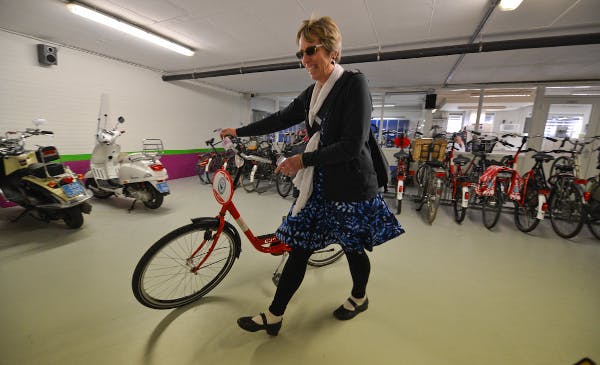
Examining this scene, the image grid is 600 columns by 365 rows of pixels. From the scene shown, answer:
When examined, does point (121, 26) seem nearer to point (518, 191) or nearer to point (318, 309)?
point (318, 309)

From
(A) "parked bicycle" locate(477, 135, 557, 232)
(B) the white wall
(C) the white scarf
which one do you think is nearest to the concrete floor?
(A) "parked bicycle" locate(477, 135, 557, 232)

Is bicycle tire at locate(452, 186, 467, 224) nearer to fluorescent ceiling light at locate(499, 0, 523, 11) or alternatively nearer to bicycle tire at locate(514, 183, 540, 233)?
bicycle tire at locate(514, 183, 540, 233)

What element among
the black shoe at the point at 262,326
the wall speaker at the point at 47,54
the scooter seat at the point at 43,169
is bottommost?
the black shoe at the point at 262,326

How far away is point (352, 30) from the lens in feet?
9.77

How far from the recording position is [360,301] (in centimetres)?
147

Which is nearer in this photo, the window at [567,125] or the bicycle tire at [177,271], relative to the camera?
the bicycle tire at [177,271]

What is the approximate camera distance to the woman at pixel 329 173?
963 millimetres

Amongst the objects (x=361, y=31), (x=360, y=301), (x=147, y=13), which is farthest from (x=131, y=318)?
(x=361, y=31)

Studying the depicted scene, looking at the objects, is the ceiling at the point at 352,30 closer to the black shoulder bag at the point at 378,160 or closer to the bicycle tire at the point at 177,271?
the black shoulder bag at the point at 378,160

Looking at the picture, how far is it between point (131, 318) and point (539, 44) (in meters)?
4.63

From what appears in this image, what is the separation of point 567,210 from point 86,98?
284 inches

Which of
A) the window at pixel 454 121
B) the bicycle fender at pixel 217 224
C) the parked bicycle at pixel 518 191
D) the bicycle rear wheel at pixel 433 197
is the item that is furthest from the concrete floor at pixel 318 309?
the window at pixel 454 121

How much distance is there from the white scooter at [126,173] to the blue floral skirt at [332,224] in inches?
111

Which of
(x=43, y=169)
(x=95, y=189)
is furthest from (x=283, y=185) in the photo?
(x=43, y=169)
